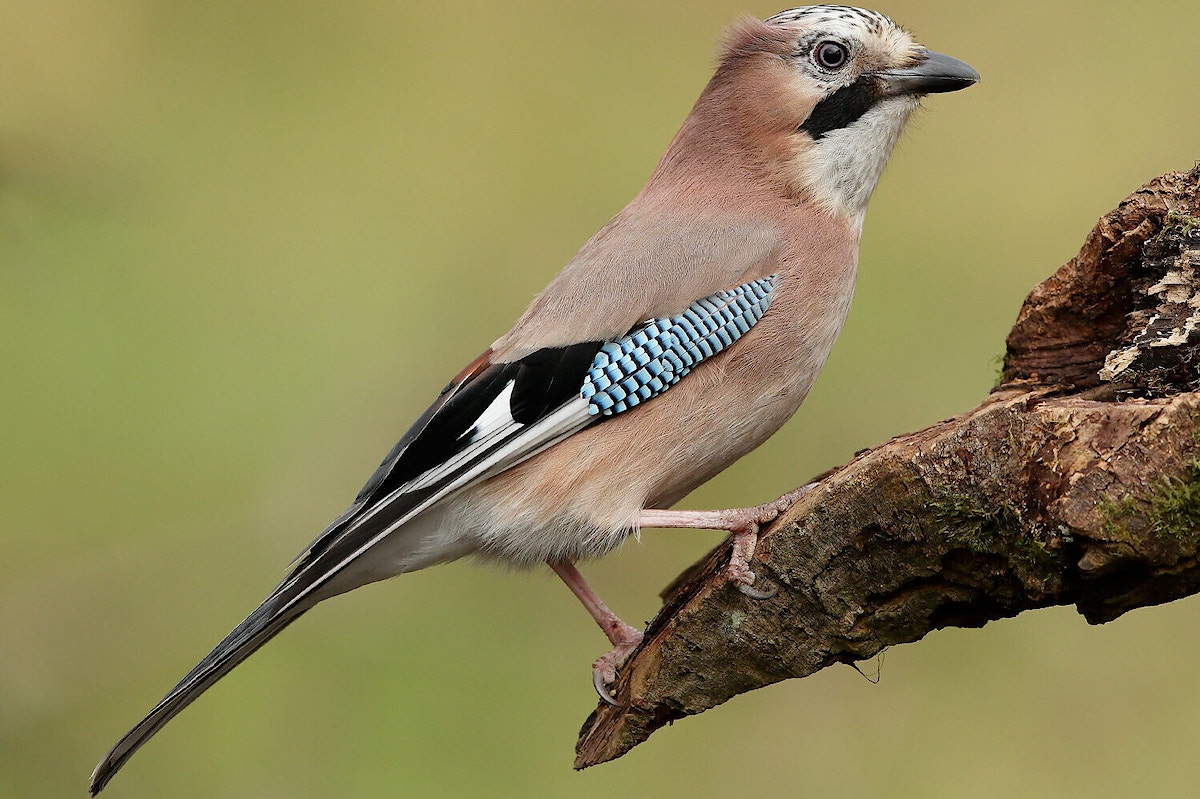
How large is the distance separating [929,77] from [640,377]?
4.97 ft

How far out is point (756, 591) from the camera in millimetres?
2996

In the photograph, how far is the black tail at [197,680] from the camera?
3596 mm

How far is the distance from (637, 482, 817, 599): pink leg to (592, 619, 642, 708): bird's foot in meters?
0.40

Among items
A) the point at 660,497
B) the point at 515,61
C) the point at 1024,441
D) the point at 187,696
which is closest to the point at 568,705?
the point at 660,497

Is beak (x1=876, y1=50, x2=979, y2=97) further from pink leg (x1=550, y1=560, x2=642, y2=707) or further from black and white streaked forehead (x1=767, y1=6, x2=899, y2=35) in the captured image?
pink leg (x1=550, y1=560, x2=642, y2=707)

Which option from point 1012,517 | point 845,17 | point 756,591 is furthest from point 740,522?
point 845,17

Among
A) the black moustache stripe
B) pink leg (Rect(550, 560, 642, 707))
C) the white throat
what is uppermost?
the black moustache stripe

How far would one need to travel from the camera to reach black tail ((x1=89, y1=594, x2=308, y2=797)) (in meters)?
3.60

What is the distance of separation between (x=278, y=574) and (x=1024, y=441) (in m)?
3.76

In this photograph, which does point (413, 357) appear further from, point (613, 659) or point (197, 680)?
point (197, 680)

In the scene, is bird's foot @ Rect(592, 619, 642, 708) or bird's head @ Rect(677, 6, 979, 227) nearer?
bird's foot @ Rect(592, 619, 642, 708)

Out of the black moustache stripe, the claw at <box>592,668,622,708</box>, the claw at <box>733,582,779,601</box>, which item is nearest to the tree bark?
the claw at <box>733,582,779,601</box>

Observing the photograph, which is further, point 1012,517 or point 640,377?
point 640,377

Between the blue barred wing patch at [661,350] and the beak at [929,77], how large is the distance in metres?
1.01
